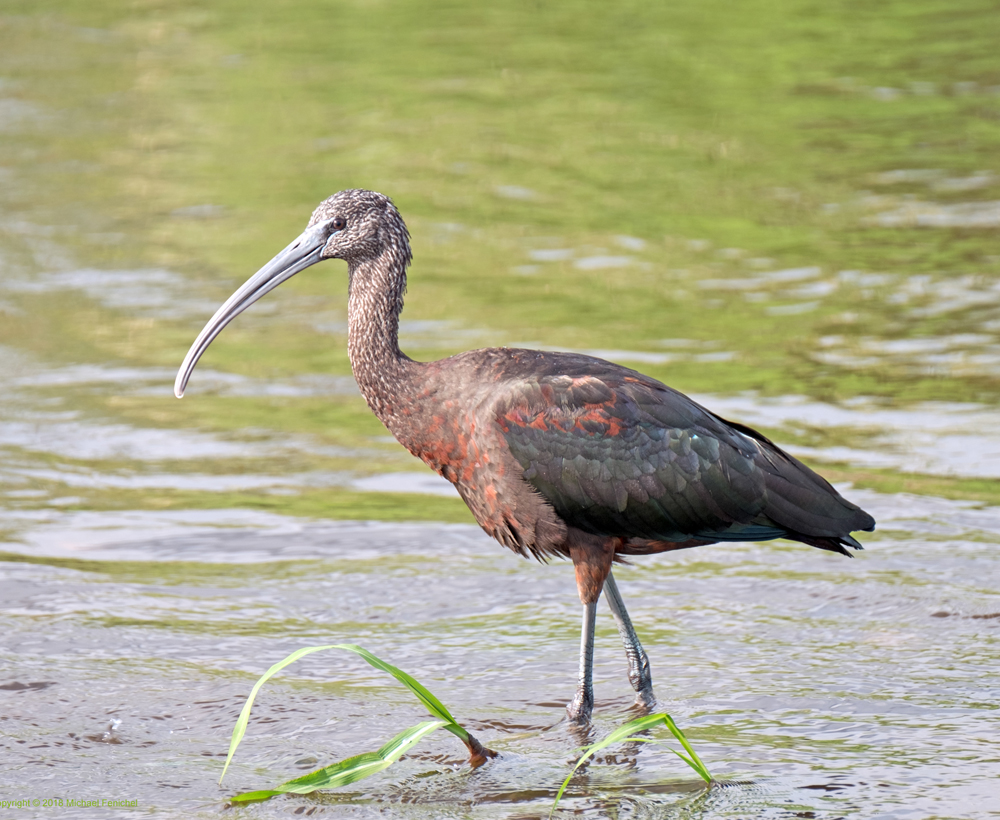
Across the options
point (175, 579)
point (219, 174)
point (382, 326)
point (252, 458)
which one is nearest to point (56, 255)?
point (219, 174)

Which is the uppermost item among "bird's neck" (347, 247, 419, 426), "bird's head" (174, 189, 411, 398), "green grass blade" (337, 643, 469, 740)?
"bird's head" (174, 189, 411, 398)

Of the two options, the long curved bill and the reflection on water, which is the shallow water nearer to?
the reflection on water

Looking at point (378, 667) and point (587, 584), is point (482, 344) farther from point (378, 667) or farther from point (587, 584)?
point (378, 667)

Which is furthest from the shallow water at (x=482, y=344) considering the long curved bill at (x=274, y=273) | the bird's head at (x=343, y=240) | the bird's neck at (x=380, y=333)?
the bird's head at (x=343, y=240)

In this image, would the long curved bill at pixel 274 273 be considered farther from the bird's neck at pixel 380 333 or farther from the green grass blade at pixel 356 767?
the green grass blade at pixel 356 767

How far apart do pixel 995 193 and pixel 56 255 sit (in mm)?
8188

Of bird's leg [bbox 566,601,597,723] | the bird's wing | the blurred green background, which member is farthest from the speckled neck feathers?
the blurred green background

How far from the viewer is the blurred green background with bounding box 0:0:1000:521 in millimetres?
10164

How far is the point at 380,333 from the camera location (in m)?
6.51

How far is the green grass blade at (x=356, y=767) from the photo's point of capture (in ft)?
17.1

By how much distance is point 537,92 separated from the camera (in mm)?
17875

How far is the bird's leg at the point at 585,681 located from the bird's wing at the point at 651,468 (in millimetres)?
365

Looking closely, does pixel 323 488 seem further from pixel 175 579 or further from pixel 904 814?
pixel 904 814

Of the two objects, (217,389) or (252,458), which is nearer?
(252,458)
